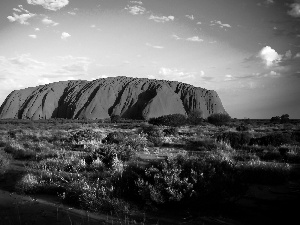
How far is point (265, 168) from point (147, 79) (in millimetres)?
94603

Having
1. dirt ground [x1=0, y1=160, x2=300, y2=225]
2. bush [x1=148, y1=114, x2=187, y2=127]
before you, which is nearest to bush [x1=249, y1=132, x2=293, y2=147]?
dirt ground [x1=0, y1=160, x2=300, y2=225]

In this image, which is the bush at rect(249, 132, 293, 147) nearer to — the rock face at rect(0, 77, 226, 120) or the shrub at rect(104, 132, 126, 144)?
the shrub at rect(104, 132, 126, 144)

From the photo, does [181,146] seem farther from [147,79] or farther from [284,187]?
[147,79]

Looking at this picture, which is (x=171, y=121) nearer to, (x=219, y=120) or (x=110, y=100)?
(x=219, y=120)

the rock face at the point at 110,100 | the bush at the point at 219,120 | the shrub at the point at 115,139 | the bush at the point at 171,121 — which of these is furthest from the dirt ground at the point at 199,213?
the rock face at the point at 110,100

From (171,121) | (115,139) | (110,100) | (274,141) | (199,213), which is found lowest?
(199,213)

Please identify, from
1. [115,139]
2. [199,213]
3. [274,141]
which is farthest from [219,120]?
[199,213]

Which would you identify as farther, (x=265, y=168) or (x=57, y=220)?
(x=265, y=168)

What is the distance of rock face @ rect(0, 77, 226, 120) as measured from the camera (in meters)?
83.8

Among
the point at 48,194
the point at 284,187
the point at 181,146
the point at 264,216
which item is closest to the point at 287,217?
the point at 264,216

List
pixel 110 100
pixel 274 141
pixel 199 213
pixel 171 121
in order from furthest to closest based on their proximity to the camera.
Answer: pixel 110 100 → pixel 171 121 → pixel 274 141 → pixel 199 213

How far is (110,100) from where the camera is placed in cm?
9025

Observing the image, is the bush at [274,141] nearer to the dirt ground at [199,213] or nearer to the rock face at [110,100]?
the dirt ground at [199,213]

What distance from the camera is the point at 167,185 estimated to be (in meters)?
5.16
